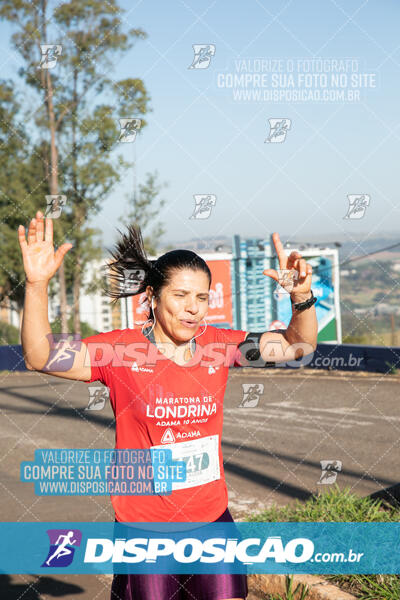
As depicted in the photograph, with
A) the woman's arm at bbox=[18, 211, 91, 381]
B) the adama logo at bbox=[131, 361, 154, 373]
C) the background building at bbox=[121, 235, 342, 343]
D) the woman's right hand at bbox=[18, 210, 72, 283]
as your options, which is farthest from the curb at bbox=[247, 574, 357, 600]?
the background building at bbox=[121, 235, 342, 343]

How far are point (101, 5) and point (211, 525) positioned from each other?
2639 cm

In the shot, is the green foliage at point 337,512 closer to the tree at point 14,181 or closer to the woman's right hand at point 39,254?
the woman's right hand at point 39,254

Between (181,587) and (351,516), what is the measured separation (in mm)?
2726

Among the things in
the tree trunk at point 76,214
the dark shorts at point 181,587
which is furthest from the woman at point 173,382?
the tree trunk at point 76,214

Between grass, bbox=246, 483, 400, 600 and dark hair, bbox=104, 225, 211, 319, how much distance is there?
2.37m

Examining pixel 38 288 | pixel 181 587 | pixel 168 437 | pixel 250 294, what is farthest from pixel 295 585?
pixel 250 294

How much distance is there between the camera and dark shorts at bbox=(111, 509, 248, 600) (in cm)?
323

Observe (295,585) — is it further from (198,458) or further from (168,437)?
(168,437)

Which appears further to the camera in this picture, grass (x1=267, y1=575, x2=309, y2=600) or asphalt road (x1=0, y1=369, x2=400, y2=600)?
asphalt road (x1=0, y1=369, x2=400, y2=600)

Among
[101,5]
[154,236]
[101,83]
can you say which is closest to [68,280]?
[154,236]

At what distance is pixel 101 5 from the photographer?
87.2 feet

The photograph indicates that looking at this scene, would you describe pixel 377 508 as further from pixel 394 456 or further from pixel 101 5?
pixel 101 5

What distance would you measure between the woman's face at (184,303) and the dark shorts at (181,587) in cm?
89

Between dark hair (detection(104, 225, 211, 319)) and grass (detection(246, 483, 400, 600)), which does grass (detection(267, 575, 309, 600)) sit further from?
dark hair (detection(104, 225, 211, 319))
